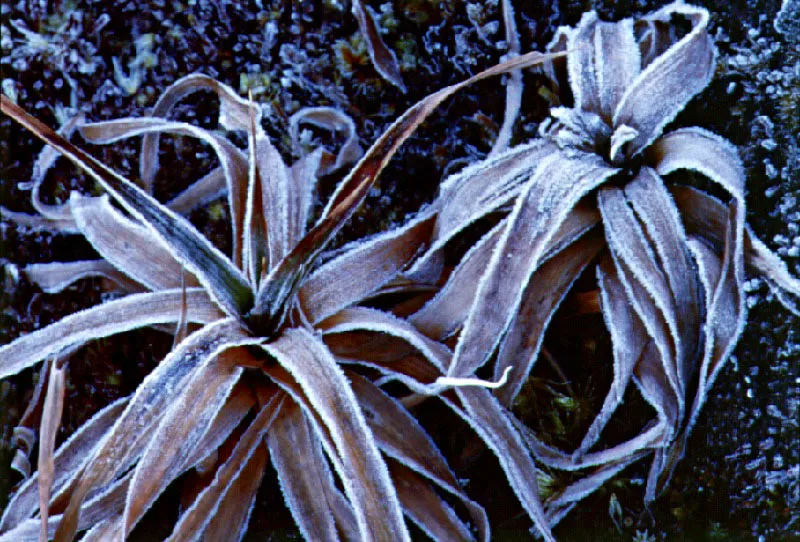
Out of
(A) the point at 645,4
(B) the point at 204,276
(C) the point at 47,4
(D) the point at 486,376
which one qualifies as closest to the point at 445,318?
(D) the point at 486,376

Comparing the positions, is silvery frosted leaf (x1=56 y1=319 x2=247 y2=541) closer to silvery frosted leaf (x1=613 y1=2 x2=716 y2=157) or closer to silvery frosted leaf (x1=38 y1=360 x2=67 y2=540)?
silvery frosted leaf (x1=38 y1=360 x2=67 y2=540)

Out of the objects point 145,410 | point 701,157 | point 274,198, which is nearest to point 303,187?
point 274,198

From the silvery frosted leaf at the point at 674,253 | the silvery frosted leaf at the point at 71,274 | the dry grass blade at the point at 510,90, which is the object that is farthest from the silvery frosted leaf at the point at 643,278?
the silvery frosted leaf at the point at 71,274

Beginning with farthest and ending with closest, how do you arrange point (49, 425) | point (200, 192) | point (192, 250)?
point (200, 192) < point (192, 250) < point (49, 425)

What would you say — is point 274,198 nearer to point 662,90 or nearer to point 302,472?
point 302,472

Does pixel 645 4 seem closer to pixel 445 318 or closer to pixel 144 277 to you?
pixel 445 318

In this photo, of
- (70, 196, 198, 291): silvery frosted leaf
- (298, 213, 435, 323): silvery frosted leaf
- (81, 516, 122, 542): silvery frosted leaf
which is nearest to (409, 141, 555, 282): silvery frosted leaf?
(298, 213, 435, 323): silvery frosted leaf
